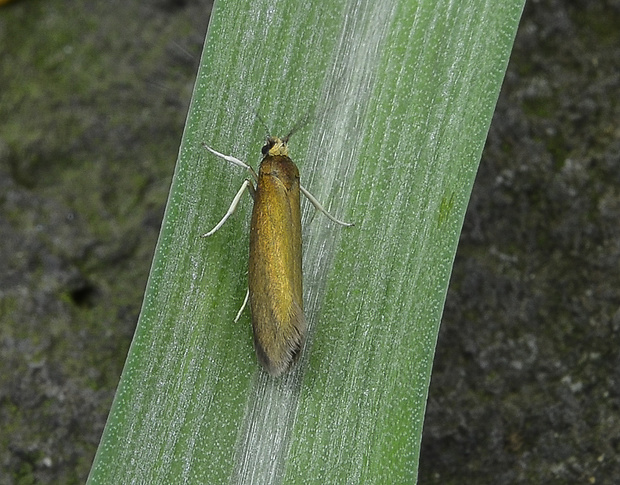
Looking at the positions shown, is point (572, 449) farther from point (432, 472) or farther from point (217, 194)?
point (217, 194)

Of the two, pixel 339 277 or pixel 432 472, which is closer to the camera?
pixel 339 277

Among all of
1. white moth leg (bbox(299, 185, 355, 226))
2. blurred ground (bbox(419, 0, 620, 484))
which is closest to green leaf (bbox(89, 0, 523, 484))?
white moth leg (bbox(299, 185, 355, 226))

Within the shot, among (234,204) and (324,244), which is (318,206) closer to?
(324,244)

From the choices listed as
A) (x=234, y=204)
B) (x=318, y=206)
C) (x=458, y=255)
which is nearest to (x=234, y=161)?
(x=234, y=204)

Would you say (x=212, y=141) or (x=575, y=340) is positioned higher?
(x=212, y=141)

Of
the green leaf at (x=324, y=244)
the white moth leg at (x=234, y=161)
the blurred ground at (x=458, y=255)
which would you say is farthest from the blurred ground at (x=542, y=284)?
the white moth leg at (x=234, y=161)

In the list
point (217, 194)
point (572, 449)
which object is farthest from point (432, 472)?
point (217, 194)

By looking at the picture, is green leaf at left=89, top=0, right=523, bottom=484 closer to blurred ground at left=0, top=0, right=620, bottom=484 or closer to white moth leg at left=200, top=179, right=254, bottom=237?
white moth leg at left=200, top=179, right=254, bottom=237
